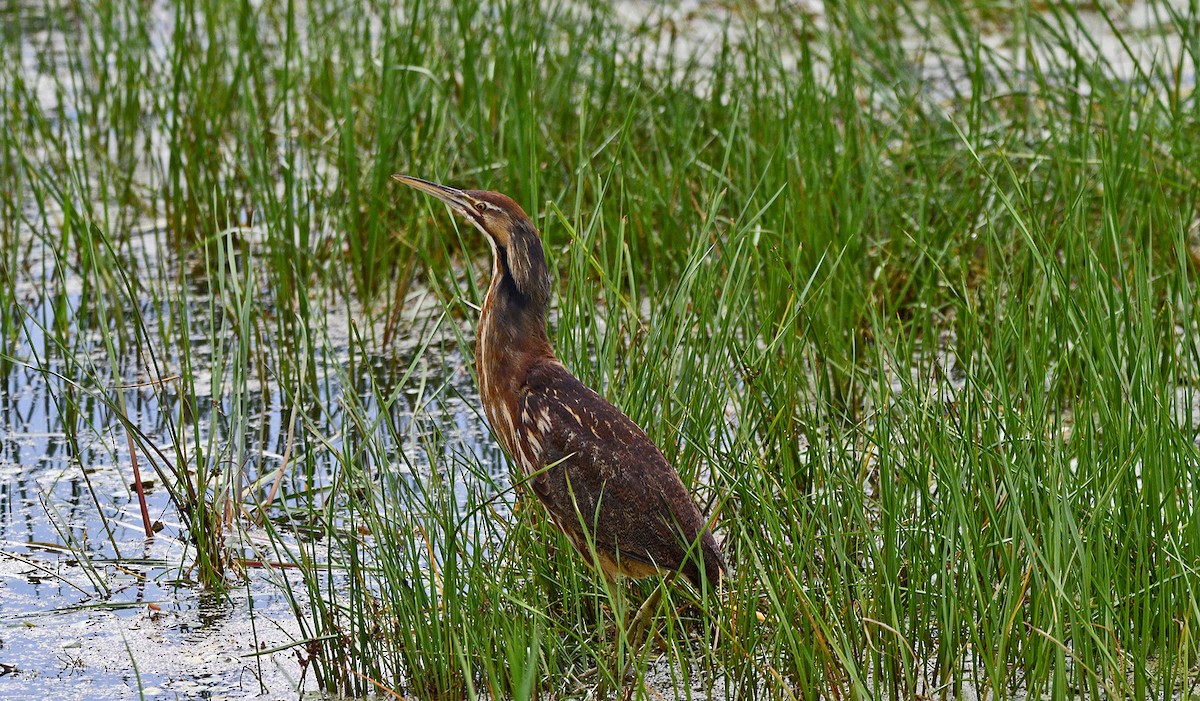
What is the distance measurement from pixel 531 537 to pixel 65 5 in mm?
6298

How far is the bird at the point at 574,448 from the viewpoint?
319 centimetres

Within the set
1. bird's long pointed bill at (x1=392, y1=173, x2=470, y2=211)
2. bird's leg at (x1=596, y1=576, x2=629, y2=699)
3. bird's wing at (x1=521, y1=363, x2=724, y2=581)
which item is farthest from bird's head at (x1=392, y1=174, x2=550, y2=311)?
bird's leg at (x1=596, y1=576, x2=629, y2=699)

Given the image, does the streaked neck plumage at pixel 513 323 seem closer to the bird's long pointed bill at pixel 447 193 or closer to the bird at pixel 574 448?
the bird at pixel 574 448

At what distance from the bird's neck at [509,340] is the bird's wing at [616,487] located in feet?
0.58

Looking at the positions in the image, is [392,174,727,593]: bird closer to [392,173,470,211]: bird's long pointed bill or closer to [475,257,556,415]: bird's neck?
[475,257,556,415]: bird's neck

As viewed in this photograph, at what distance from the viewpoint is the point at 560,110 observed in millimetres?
5891

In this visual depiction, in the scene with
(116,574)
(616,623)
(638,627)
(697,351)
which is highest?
(697,351)

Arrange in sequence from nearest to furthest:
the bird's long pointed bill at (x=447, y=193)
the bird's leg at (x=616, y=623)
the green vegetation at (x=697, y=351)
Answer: the bird's leg at (x=616, y=623) < the green vegetation at (x=697, y=351) < the bird's long pointed bill at (x=447, y=193)

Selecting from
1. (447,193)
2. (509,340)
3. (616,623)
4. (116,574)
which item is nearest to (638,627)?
(616,623)

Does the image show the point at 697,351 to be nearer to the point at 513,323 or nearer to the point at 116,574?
the point at 513,323

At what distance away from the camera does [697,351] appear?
3730mm

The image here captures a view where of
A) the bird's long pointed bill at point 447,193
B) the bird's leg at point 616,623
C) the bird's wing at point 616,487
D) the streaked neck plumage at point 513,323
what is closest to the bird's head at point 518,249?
the streaked neck plumage at point 513,323

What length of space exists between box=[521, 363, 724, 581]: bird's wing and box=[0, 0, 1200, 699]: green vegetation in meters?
0.12

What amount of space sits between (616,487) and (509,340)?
0.46 m
